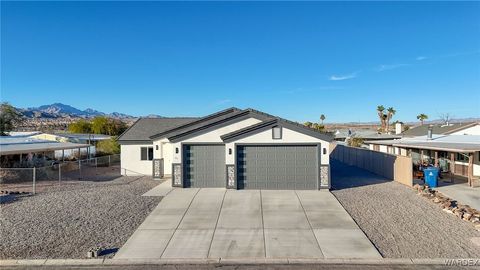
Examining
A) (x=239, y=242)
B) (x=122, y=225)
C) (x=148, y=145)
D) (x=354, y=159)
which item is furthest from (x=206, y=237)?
(x=354, y=159)

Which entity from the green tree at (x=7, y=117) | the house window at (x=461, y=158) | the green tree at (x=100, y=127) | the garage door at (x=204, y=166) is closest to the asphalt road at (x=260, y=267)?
the garage door at (x=204, y=166)

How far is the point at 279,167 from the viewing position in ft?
54.5

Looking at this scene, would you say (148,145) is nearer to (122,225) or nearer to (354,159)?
(122,225)

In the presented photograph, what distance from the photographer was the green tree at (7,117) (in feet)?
146

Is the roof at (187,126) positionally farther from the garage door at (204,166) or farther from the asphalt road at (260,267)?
the asphalt road at (260,267)

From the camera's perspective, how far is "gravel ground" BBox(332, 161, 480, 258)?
884 cm

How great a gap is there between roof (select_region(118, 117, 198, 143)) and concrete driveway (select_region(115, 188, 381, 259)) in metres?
8.34

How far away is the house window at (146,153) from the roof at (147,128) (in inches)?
27.4

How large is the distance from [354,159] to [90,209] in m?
22.6

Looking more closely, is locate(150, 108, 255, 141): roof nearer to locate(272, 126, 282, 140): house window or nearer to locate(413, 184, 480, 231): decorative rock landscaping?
locate(272, 126, 282, 140): house window

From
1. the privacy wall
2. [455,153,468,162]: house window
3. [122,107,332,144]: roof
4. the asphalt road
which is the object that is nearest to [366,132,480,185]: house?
[455,153,468,162]: house window

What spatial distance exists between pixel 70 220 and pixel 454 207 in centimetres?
1471

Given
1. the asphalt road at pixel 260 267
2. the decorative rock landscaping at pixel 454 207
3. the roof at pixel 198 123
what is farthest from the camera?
the roof at pixel 198 123

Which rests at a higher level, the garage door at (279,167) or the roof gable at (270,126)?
the roof gable at (270,126)
